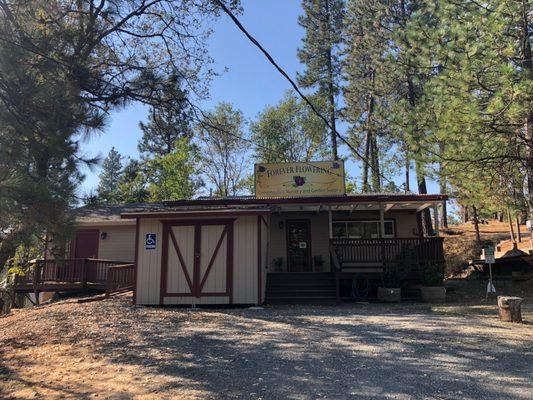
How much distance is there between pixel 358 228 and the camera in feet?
54.4

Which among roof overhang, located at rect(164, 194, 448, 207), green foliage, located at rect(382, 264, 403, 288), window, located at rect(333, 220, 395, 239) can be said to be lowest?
green foliage, located at rect(382, 264, 403, 288)

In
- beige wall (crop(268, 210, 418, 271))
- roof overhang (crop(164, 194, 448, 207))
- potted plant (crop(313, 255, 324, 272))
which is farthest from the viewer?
beige wall (crop(268, 210, 418, 271))

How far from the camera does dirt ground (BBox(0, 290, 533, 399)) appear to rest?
5.15 m

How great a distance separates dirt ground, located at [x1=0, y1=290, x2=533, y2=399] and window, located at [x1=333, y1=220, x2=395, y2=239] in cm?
618

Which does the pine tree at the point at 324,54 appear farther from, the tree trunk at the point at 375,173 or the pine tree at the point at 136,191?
the pine tree at the point at 136,191

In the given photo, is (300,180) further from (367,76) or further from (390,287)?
(367,76)

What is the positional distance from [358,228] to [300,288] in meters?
4.27

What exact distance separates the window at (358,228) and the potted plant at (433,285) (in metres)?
3.50

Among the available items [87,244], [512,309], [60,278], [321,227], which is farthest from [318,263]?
[87,244]

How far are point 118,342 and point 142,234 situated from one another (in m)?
4.99

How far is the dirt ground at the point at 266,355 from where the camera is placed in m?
5.15

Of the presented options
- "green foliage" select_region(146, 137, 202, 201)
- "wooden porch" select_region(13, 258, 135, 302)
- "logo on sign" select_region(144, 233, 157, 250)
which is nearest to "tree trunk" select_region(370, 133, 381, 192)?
"green foliage" select_region(146, 137, 202, 201)

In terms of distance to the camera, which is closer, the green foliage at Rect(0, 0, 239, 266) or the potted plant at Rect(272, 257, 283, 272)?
the green foliage at Rect(0, 0, 239, 266)

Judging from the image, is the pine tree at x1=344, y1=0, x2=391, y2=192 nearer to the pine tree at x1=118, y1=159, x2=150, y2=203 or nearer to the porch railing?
the porch railing
